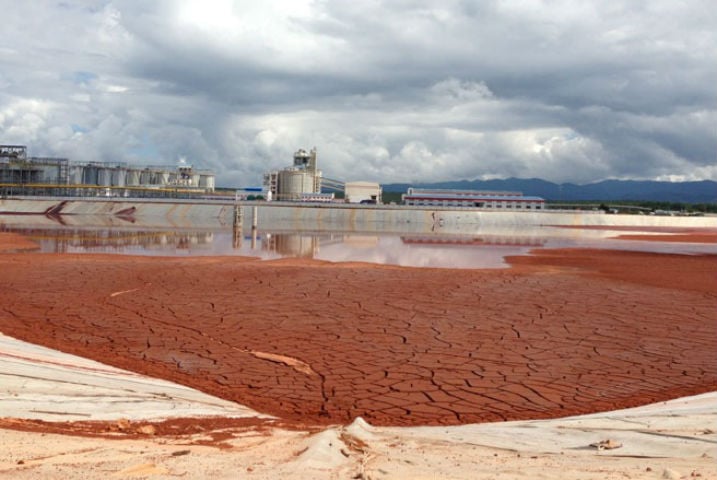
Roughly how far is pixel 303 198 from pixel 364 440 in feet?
311

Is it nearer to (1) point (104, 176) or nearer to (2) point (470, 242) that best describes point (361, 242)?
(2) point (470, 242)

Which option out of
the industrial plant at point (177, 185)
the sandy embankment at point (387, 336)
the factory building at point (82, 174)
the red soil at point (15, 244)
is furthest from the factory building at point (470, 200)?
the sandy embankment at point (387, 336)

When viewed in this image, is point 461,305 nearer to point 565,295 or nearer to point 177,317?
point 565,295

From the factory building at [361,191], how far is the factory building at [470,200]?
8279 mm

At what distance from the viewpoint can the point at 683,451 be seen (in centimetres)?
606

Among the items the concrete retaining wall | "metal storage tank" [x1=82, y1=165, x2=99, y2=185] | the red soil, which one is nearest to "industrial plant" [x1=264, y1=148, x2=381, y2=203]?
the concrete retaining wall

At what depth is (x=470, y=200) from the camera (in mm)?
100750

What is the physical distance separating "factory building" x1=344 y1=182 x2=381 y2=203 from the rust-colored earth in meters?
86.2

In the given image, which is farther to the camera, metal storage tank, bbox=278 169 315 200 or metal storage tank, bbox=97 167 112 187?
metal storage tank, bbox=97 167 112 187

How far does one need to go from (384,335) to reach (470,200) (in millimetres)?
89914

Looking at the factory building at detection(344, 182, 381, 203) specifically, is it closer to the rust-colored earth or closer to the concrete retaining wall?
the concrete retaining wall

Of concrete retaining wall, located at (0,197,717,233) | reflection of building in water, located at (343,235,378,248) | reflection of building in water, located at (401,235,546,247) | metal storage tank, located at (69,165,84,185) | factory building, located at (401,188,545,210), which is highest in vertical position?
metal storage tank, located at (69,165,84,185)

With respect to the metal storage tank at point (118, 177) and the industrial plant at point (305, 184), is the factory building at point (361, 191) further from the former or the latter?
the metal storage tank at point (118, 177)

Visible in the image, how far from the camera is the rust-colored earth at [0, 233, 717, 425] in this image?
9.25m
